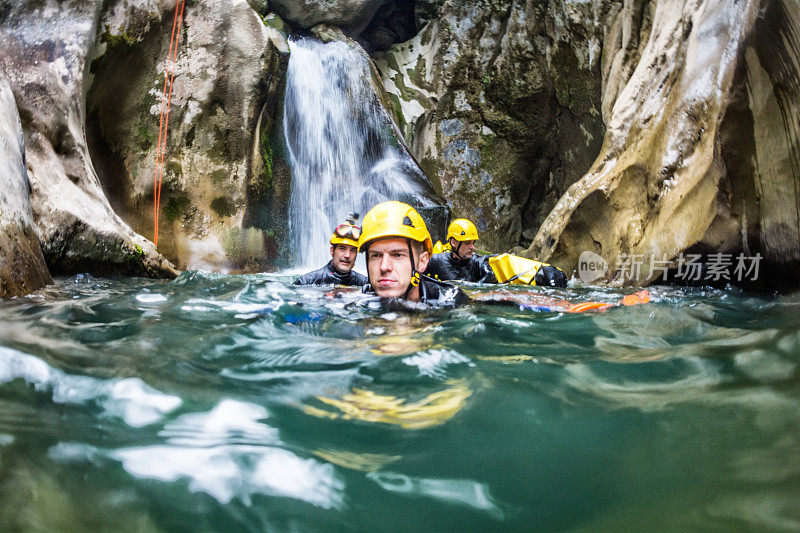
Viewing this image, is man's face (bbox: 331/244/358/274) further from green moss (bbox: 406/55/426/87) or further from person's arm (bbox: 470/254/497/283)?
green moss (bbox: 406/55/426/87)

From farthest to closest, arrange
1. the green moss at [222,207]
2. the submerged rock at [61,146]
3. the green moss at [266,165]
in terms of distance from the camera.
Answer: the green moss at [266,165], the green moss at [222,207], the submerged rock at [61,146]

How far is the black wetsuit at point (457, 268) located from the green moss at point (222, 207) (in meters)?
5.50

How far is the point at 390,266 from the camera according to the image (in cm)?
402

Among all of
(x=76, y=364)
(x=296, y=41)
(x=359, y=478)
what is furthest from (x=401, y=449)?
(x=296, y=41)

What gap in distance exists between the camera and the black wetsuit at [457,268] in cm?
782

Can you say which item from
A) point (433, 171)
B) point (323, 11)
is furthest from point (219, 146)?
point (433, 171)

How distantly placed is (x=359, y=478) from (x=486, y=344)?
1.66 metres

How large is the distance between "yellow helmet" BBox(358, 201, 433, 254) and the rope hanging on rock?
8175 millimetres

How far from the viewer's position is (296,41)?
46.3 feet

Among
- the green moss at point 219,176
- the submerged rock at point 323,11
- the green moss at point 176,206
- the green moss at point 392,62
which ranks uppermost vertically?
the submerged rock at point 323,11

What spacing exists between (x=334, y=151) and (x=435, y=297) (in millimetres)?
9756

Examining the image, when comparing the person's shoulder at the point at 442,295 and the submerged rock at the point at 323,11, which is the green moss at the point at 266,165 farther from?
the person's shoulder at the point at 442,295

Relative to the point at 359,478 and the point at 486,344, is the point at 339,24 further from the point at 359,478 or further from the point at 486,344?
the point at 359,478

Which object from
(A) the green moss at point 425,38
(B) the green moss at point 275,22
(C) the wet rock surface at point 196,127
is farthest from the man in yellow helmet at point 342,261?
(A) the green moss at point 425,38
